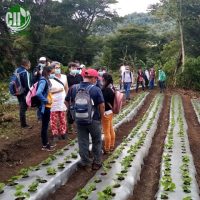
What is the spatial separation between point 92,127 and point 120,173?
1.01 meters

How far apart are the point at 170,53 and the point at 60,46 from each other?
1189 cm

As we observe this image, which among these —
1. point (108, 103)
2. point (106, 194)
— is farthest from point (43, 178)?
point (108, 103)

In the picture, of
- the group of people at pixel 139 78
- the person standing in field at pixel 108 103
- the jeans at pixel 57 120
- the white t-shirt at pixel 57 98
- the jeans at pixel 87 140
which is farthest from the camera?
the group of people at pixel 139 78

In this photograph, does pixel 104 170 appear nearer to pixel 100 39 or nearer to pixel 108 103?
pixel 108 103

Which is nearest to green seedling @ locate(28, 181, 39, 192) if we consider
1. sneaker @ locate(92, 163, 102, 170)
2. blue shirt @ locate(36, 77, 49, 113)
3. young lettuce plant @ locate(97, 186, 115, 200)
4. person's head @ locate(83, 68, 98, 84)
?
young lettuce plant @ locate(97, 186, 115, 200)

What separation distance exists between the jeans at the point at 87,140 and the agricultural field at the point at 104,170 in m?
0.23

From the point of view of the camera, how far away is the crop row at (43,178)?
19.3ft

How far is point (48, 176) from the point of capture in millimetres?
6816

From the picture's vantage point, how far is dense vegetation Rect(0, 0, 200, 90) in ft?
104

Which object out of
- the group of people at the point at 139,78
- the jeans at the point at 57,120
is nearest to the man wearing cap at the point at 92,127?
the jeans at the point at 57,120

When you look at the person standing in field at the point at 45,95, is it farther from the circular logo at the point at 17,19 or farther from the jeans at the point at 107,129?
the circular logo at the point at 17,19

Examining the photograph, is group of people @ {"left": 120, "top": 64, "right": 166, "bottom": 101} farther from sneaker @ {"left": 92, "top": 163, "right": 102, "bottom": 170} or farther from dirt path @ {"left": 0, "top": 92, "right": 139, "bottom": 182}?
sneaker @ {"left": 92, "top": 163, "right": 102, "bottom": 170}

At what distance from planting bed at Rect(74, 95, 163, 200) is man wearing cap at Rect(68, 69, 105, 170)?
1.17 feet

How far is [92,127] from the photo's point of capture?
7.54m
